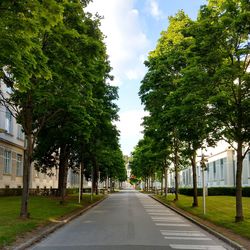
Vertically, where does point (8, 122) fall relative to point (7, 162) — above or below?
above

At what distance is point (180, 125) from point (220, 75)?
3.64 meters

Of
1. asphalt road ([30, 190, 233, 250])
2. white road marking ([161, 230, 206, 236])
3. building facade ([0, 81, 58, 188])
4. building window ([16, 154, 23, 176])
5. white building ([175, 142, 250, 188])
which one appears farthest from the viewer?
building window ([16, 154, 23, 176])

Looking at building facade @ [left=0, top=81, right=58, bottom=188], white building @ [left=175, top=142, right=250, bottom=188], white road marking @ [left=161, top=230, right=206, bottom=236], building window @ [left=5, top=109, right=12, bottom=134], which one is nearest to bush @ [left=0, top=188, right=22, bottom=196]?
building facade @ [left=0, top=81, right=58, bottom=188]

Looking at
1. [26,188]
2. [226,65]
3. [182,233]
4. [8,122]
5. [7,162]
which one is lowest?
[182,233]

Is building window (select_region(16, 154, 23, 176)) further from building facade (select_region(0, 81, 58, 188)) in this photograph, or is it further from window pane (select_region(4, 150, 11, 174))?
window pane (select_region(4, 150, 11, 174))

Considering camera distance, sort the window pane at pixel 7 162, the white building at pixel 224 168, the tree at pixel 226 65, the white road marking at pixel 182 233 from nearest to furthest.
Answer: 1. the white road marking at pixel 182 233
2. the tree at pixel 226 65
3. the window pane at pixel 7 162
4. the white building at pixel 224 168

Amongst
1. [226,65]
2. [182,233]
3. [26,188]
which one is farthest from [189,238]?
[26,188]

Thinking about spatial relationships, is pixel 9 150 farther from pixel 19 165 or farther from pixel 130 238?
pixel 130 238

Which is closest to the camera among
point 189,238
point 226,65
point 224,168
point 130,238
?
point 130,238

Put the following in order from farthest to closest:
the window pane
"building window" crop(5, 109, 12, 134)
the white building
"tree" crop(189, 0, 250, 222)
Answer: the white building
the window pane
"building window" crop(5, 109, 12, 134)
"tree" crop(189, 0, 250, 222)

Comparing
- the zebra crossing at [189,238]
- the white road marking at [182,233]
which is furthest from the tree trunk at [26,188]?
the white road marking at [182,233]

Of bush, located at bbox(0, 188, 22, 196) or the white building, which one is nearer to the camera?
bush, located at bbox(0, 188, 22, 196)

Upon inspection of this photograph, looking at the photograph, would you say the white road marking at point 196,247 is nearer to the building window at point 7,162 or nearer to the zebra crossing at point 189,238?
the zebra crossing at point 189,238

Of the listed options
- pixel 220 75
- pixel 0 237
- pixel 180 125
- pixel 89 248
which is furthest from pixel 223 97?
pixel 0 237
